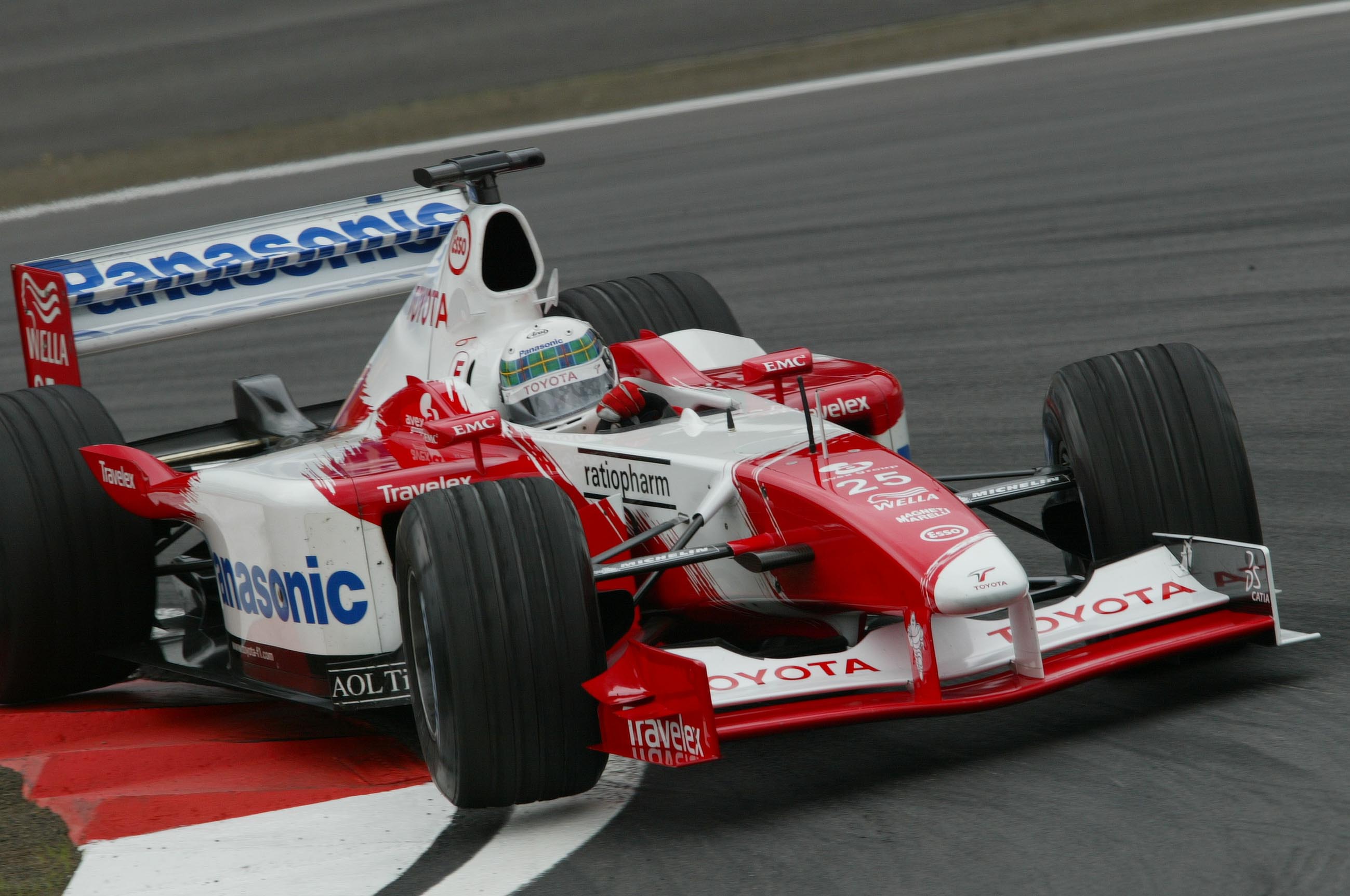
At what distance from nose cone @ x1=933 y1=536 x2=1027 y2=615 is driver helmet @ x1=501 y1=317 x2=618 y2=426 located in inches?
73.4

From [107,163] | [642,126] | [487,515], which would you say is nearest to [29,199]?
[107,163]

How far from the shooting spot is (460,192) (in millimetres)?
8320

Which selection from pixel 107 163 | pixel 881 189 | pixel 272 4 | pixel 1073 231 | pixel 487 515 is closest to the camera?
pixel 487 515

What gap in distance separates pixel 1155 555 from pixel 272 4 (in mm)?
24132

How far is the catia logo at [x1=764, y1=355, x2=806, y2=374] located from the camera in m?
5.50

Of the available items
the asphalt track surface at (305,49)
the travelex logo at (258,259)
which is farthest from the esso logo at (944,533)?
the asphalt track surface at (305,49)

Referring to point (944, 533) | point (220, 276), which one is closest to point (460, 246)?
point (220, 276)

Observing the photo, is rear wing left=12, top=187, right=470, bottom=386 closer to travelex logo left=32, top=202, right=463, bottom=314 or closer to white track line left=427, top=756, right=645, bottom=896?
travelex logo left=32, top=202, right=463, bottom=314

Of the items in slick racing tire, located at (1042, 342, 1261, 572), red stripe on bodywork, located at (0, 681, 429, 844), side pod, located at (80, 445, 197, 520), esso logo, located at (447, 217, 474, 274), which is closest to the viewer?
red stripe on bodywork, located at (0, 681, 429, 844)

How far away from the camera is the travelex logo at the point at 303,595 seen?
557 cm

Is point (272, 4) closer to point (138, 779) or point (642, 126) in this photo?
point (642, 126)

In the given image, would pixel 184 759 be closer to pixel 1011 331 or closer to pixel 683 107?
pixel 1011 331

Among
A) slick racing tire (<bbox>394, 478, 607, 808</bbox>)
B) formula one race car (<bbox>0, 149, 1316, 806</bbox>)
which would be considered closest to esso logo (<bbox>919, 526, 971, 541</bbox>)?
formula one race car (<bbox>0, 149, 1316, 806</bbox>)

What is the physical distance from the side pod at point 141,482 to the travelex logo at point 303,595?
348 mm
